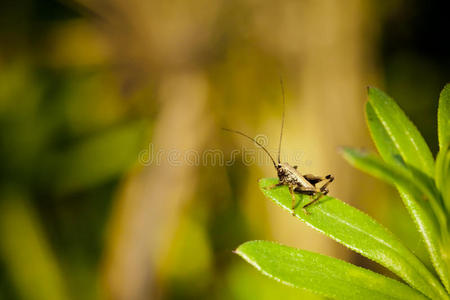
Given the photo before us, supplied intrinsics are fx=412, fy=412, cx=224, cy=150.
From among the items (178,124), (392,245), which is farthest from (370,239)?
(178,124)

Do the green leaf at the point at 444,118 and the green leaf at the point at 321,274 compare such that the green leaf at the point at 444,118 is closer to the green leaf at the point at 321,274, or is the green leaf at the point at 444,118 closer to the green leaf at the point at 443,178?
the green leaf at the point at 443,178

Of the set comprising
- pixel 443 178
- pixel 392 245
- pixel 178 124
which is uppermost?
pixel 443 178

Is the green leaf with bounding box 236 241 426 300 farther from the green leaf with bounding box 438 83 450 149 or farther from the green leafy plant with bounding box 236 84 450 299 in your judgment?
the green leaf with bounding box 438 83 450 149

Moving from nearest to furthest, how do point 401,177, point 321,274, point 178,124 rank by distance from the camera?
point 401,177 < point 321,274 < point 178,124

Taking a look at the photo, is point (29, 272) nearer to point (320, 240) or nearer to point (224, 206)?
point (224, 206)

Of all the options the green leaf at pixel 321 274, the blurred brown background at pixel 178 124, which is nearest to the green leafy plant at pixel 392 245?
the green leaf at pixel 321 274

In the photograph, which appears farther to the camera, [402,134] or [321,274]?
[402,134]

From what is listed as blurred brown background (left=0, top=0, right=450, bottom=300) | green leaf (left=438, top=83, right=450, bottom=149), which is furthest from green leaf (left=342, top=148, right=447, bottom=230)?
blurred brown background (left=0, top=0, right=450, bottom=300)

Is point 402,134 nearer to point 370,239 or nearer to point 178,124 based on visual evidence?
point 370,239
